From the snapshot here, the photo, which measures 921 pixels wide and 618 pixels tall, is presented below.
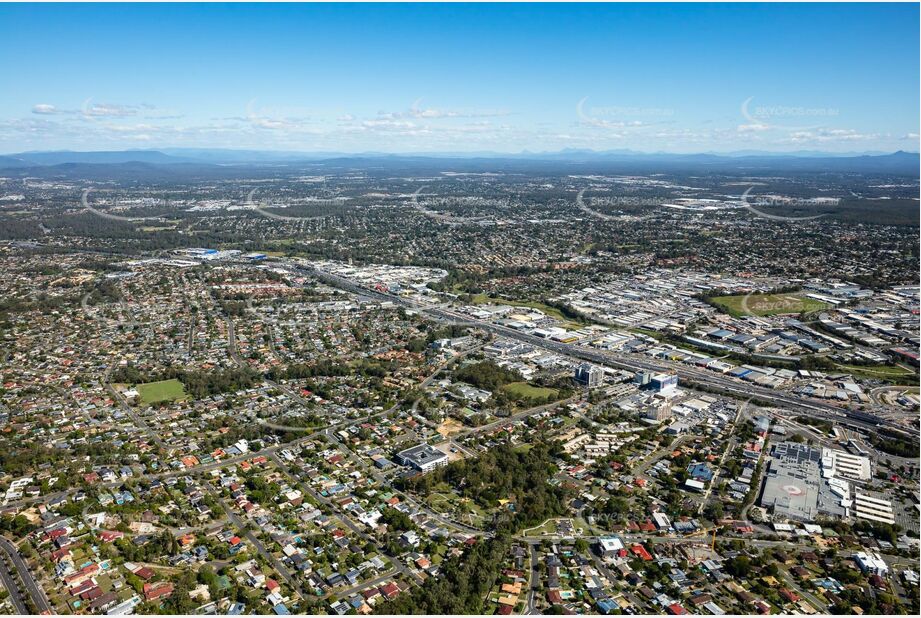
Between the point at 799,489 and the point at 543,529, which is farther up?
the point at 799,489

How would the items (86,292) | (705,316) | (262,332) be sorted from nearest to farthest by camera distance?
1. (262,332)
2. (705,316)
3. (86,292)

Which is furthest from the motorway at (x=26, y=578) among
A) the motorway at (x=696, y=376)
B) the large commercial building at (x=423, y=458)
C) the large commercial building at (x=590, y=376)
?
the motorway at (x=696, y=376)

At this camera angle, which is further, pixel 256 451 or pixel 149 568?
pixel 256 451

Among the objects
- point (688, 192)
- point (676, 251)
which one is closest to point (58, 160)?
point (688, 192)

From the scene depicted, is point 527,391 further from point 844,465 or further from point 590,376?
point 844,465

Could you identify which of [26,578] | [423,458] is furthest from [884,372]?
[26,578]

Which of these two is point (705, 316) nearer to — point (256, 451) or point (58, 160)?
point (256, 451)

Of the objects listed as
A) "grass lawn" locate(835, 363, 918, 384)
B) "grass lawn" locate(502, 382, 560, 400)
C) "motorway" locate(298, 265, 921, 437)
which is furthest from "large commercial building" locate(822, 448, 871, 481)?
"grass lawn" locate(502, 382, 560, 400)
